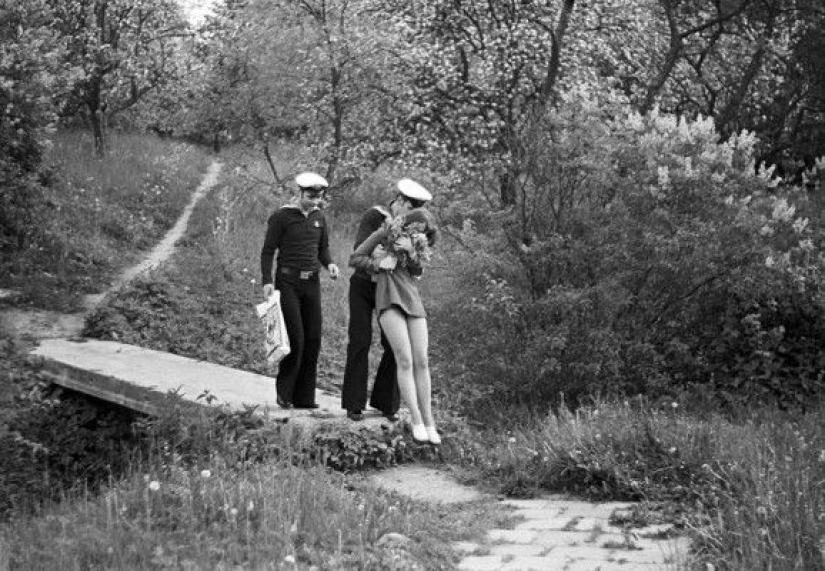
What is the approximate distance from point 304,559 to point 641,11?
16.0m

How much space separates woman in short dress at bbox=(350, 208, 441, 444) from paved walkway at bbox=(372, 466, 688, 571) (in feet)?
3.64

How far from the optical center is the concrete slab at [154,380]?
9336 mm

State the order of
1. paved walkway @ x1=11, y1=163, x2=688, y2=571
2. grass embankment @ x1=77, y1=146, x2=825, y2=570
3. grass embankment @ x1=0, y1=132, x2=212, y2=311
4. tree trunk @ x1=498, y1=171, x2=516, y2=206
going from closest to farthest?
1. grass embankment @ x1=77, y1=146, x2=825, y2=570
2. paved walkway @ x1=11, y1=163, x2=688, y2=571
3. tree trunk @ x1=498, y1=171, x2=516, y2=206
4. grass embankment @ x1=0, y1=132, x2=212, y2=311

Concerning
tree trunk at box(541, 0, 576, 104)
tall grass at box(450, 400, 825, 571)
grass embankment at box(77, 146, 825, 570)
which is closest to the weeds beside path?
grass embankment at box(77, 146, 825, 570)

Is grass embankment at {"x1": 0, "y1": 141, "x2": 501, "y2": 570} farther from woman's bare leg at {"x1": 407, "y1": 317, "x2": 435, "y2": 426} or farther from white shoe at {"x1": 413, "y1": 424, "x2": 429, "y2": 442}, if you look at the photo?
woman's bare leg at {"x1": 407, "y1": 317, "x2": 435, "y2": 426}

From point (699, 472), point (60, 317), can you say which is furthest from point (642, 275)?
point (60, 317)

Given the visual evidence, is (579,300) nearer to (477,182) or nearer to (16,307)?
(477,182)

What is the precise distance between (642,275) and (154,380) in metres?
4.89

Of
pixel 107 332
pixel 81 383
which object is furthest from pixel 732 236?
pixel 107 332

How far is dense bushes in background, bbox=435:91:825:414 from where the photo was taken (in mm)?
10859

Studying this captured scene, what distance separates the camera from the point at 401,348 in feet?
28.3

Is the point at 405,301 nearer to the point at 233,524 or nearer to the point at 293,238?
the point at 293,238

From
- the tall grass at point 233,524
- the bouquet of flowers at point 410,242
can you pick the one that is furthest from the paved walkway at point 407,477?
the bouquet of flowers at point 410,242

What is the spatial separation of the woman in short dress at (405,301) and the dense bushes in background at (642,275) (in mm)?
2246
